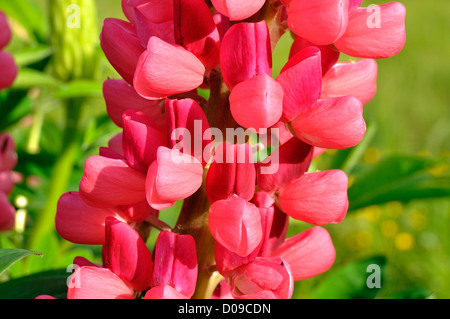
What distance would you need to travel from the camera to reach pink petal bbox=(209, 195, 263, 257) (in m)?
0.51

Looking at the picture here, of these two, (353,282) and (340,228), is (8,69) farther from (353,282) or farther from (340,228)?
(340,228)

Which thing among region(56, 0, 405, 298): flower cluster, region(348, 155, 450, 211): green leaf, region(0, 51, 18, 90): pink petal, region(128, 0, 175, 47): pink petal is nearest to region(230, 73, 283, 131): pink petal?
region(56, 0, 405, 298): flower cluster

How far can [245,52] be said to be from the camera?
0.52 meters

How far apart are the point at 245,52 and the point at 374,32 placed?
125 mm

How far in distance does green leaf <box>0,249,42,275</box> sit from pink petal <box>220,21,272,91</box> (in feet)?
0.75

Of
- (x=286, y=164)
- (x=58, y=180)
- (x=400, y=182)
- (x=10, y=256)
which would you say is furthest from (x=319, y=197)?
(x=58, y=180)

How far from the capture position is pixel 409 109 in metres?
3.23

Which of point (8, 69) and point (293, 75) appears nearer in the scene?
point (293, 75)

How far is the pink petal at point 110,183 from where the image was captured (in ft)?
1.78

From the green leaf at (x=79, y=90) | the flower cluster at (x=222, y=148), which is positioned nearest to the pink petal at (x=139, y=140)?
the flower cluster at (x=222, y=148)

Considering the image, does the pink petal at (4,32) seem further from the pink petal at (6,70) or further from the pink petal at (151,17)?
the pink petal at (151,17)

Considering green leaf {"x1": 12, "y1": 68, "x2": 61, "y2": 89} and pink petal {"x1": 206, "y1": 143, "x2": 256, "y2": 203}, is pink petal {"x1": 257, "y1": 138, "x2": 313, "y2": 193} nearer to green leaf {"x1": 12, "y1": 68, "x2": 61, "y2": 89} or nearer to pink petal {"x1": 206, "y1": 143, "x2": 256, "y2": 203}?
pink petal {"x1": 206, "y1": 143, "x2": 256, "y2": 203}
